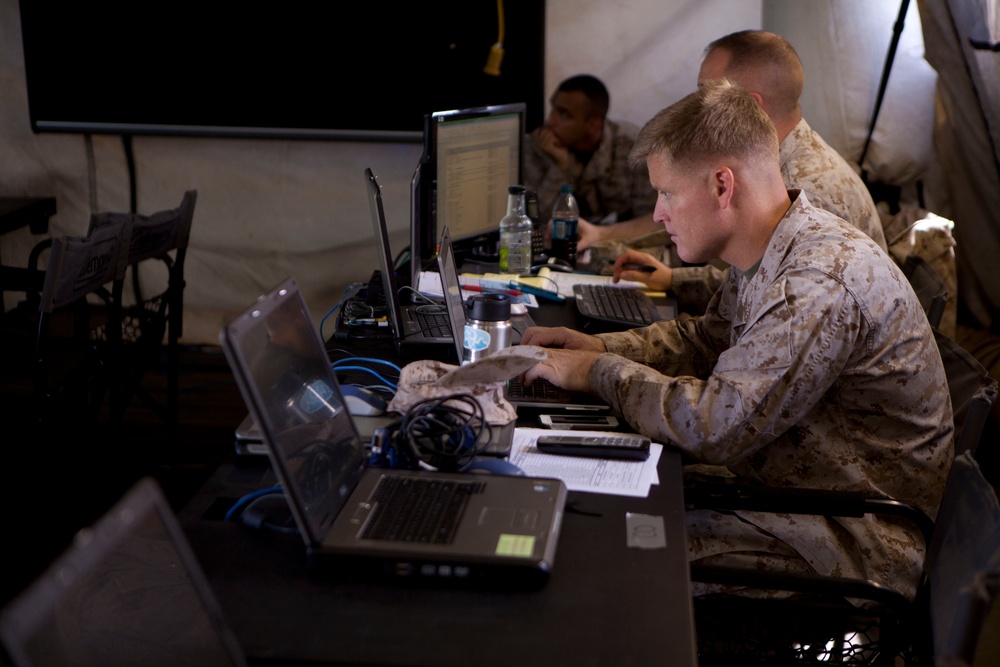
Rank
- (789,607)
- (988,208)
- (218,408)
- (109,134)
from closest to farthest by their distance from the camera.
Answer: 1. (789,607)
2. (988,208)
3. (218,408)
4. (109,134)

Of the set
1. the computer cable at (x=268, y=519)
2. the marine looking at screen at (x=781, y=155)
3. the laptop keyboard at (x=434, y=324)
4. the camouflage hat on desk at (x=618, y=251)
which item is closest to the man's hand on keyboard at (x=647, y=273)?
the marine looking at screen at (x=781, y=155)

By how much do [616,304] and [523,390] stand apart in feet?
2.18

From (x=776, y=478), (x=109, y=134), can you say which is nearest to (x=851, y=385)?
(x=776, y=478)

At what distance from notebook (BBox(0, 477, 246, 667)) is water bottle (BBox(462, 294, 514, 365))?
3.06 feet

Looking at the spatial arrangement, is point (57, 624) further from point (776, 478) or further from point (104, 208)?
point (104, 208)

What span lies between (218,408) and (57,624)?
3.00 metres

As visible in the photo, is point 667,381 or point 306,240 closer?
point 667,381

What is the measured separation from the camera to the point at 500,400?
1564 mm

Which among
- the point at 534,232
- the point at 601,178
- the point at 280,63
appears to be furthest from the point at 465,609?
the point at 280,63

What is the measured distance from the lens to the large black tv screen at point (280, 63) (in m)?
3.81

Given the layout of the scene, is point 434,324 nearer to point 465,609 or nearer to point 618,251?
point 618,251

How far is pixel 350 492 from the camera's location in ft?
4.16

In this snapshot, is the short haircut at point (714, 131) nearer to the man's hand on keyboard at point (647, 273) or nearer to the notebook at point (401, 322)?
the notebook at point (401, 322)

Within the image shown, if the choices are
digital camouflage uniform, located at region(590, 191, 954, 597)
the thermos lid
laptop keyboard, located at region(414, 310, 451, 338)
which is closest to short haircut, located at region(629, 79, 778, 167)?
digital camouflage uniform, located at region(590, 191, 954, 597)
